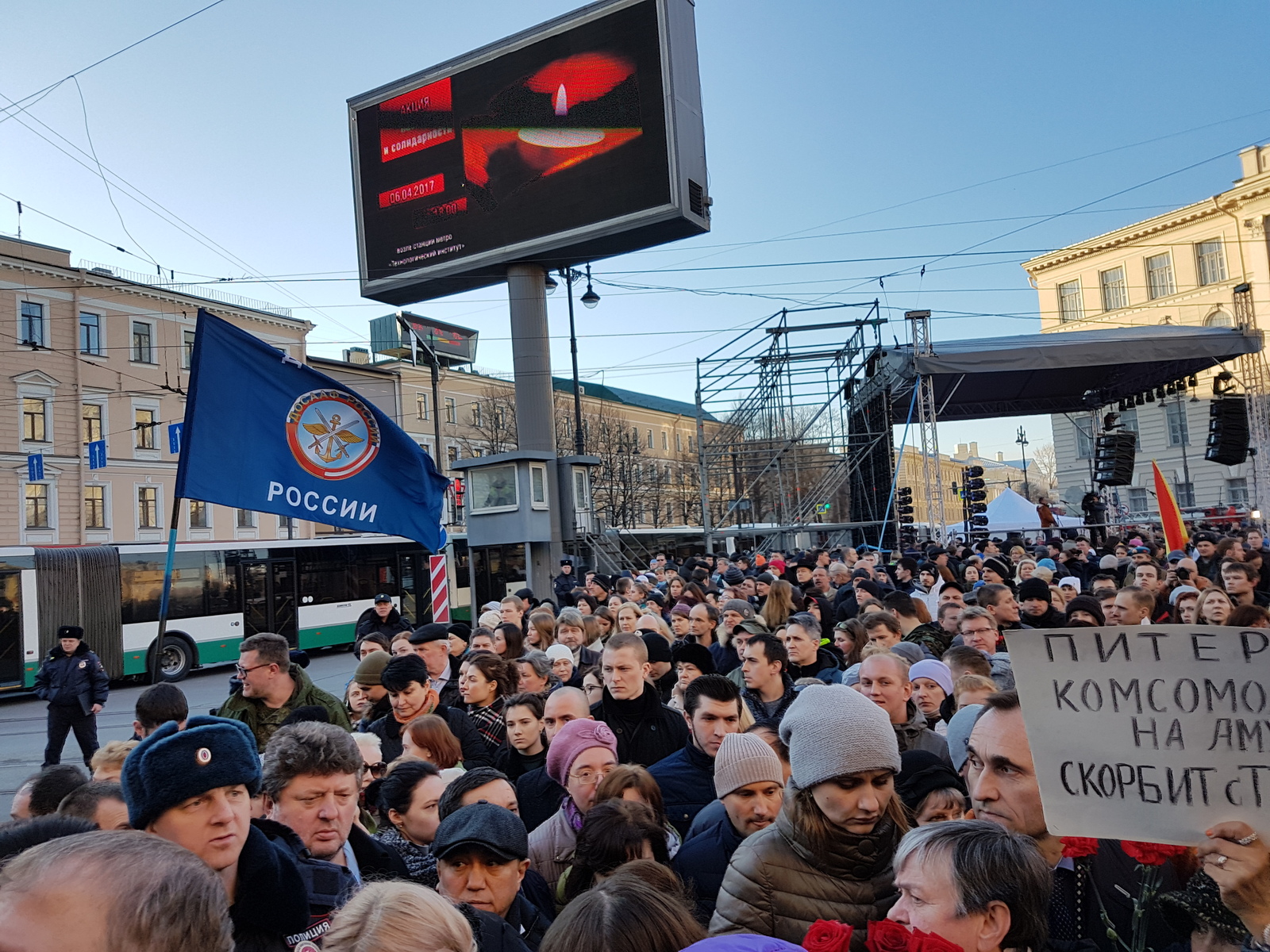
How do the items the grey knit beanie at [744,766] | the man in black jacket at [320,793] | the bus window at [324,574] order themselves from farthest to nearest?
1. the bus window at [324,574]
2. the grey knit beanie at [744,766]
3. the man in black jacket at [320,793]

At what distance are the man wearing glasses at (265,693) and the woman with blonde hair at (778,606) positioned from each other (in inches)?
181

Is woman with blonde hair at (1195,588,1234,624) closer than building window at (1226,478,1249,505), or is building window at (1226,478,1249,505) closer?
woman with blonde hair at (1195,588,1234,624)

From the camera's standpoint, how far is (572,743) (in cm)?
416

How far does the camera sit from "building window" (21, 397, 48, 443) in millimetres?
39031

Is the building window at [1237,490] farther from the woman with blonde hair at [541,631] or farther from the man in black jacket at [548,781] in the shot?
the man in black jacket at [548,781]

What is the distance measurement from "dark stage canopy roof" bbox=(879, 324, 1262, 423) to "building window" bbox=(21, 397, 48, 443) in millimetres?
35744

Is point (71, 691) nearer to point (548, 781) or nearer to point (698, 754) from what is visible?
point (548, 781)

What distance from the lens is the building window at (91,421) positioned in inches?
1618

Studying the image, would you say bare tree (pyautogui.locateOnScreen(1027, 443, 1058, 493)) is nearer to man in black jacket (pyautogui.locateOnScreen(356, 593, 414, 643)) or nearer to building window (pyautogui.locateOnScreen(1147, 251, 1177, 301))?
building window (pyautogui.locateOnScreen(1147, 251, 1177, 301))

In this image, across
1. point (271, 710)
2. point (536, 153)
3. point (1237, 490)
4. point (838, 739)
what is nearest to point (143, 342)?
point (536, 153)

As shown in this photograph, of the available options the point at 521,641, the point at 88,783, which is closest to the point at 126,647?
the point at 521,641

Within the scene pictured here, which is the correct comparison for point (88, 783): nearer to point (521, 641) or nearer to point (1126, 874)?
point (1126, 874)

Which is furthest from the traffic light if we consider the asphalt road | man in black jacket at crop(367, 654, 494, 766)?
man in black jacket at crop(367, 654, 494, 766)

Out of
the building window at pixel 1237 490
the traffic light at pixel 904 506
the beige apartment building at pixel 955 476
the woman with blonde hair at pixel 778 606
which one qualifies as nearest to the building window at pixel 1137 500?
the building window at pixel 1237 490
